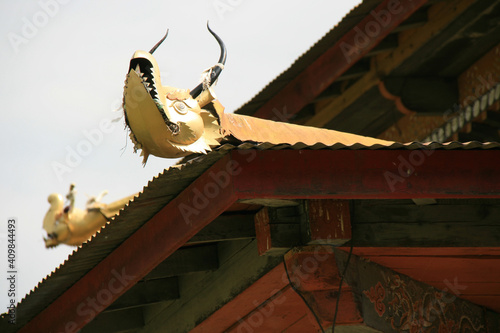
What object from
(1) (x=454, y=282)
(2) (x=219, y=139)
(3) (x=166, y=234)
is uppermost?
(2) (x=219, y=139)

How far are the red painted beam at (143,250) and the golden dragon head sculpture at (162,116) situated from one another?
18cm

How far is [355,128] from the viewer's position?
7449mm

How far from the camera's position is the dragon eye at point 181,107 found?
3.55 meters

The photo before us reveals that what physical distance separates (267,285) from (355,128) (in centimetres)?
321

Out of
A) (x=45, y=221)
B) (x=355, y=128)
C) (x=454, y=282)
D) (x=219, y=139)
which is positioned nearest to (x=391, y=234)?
(x=454, y=282)

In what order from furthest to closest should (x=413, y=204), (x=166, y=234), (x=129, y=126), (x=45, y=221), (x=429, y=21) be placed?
1. (x=45, y=221)
2. (x=429, y=21)
3. (x=413, y=204)
4. (x=166, y=234)
5. (x=129, y=126)

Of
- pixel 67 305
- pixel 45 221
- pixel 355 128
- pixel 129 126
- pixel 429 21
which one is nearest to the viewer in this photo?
pixel 129 126

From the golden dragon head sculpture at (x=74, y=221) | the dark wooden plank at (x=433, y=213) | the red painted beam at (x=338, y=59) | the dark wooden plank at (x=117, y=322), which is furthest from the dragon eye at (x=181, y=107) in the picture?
the golden dragon head sculpture at (x=74, y=221)

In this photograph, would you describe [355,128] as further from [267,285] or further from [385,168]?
[385,168]

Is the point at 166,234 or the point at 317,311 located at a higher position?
the point at 166,234

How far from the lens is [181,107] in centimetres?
357

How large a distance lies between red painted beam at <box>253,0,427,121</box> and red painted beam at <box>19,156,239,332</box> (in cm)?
274

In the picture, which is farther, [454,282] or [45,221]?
[45,221]

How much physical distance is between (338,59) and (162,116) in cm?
329
